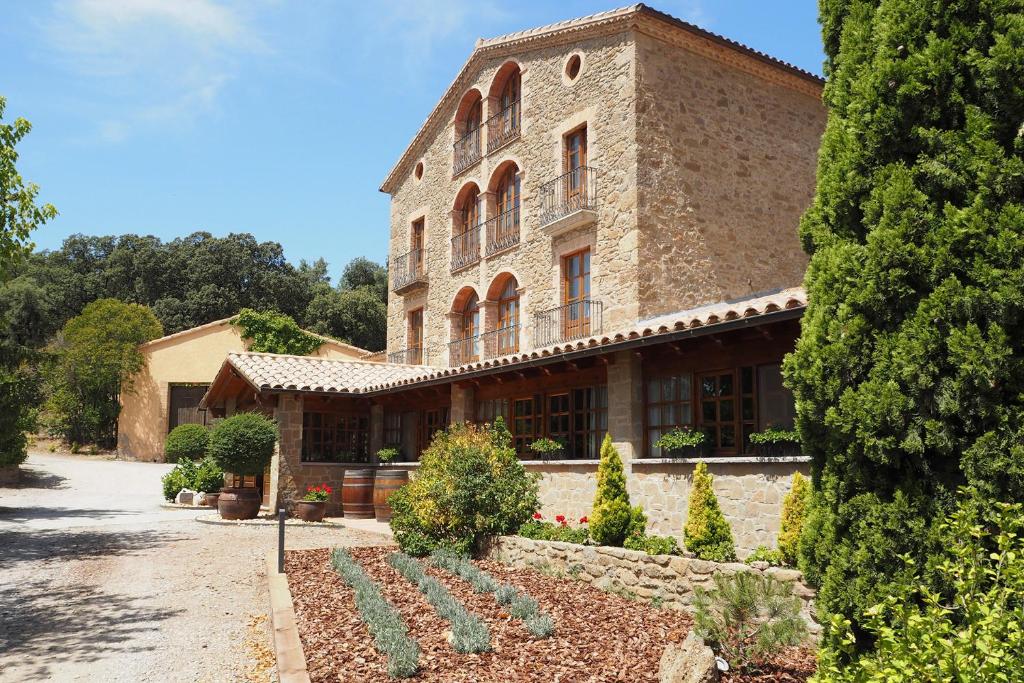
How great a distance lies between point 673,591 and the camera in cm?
718

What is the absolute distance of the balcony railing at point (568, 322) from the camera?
50.3 ft

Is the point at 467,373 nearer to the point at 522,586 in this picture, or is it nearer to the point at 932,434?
the point at 522,586

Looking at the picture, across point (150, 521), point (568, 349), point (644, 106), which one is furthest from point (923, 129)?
point (150, 521)

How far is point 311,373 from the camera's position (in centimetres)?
1825

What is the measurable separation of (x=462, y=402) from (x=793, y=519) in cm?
876

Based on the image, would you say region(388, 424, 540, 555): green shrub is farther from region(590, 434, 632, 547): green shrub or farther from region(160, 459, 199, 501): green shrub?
region(160, 459, 199, 501): green shrub

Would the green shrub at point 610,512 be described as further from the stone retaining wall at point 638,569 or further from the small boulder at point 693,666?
the small boulder at point 693,666

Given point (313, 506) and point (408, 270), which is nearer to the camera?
point (313, 506)

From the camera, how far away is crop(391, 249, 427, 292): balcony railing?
854 inches

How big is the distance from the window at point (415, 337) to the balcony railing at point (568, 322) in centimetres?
602

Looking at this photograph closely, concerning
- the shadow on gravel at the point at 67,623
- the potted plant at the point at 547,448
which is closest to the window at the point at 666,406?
the potted plant at the point at 547,448

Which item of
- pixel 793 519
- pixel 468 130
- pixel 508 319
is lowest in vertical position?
pixel 793 519

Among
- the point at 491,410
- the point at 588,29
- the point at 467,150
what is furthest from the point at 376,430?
the point at 588,29

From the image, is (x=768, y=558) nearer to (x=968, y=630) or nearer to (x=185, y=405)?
(x=968, y=630)
